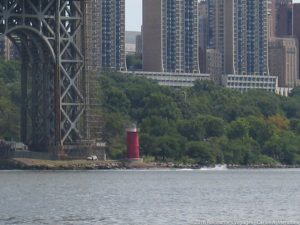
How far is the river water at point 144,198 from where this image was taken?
7388 cm

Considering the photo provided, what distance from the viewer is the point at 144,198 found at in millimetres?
90938

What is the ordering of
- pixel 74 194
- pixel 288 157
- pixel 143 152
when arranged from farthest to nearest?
pixel 288 157 < pixel 143 152 < pixel 74 194

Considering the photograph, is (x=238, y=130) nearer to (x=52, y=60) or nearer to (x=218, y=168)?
(x=218, y=168)

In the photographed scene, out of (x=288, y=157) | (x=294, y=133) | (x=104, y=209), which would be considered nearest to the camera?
(x=104, y=209)

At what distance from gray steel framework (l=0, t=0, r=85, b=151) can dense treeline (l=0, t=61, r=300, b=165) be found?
1755cm

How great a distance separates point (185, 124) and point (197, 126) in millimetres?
1460

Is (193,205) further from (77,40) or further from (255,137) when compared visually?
(255,137)

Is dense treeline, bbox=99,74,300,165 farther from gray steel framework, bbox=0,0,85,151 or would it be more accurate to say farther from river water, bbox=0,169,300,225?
river water, bbox=0,169,300,225

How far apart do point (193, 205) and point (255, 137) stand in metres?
90.1

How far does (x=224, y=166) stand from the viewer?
511 feet

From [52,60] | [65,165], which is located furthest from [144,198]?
[52,60]

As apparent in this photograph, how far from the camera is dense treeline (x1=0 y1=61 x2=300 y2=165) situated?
155m

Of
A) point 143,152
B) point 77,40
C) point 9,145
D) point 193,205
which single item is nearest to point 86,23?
point 77,40

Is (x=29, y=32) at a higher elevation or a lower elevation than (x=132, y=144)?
higher
